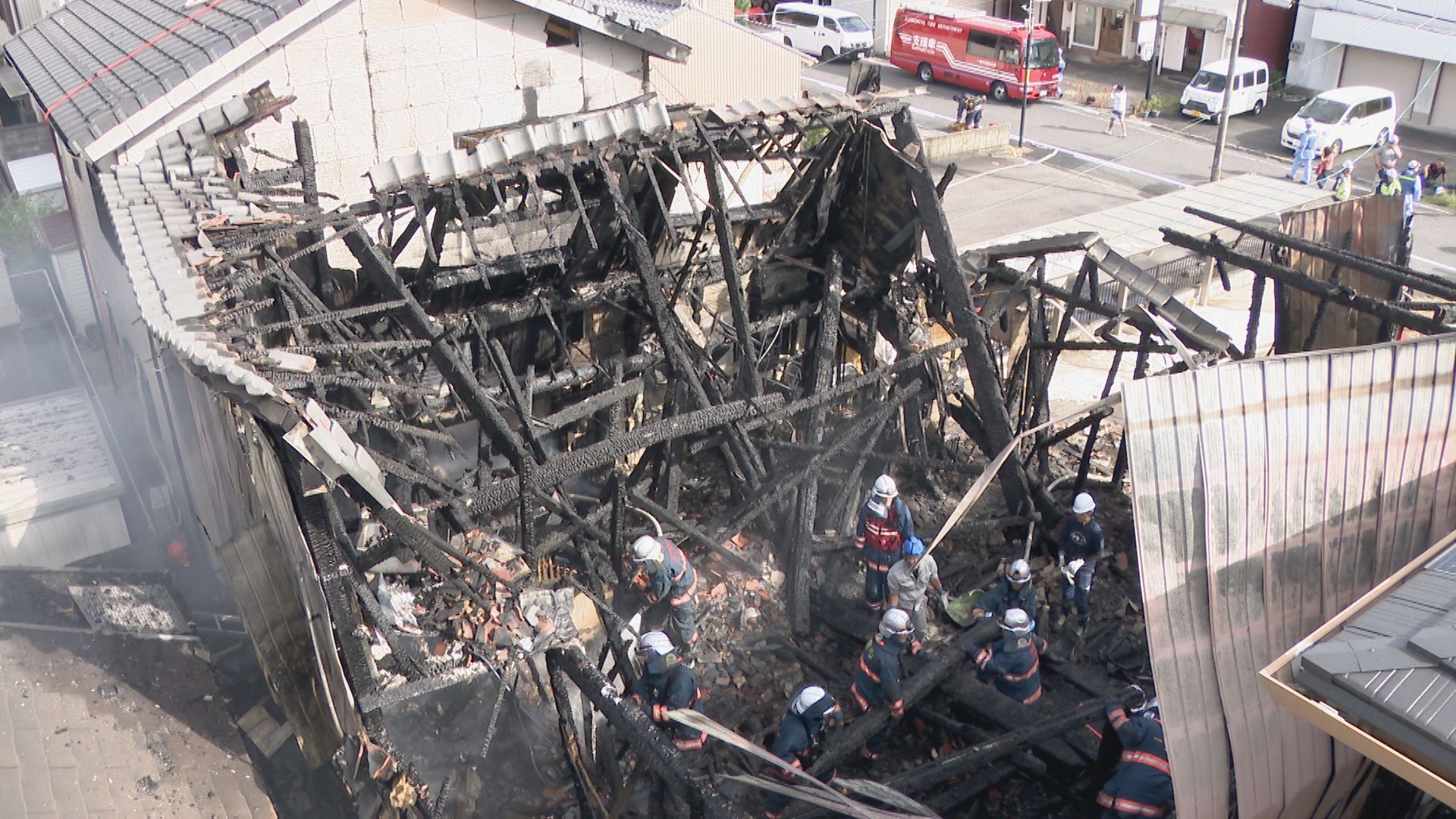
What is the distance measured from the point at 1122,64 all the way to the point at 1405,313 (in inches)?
1140

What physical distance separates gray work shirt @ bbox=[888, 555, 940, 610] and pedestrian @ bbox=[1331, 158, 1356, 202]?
15.3 m

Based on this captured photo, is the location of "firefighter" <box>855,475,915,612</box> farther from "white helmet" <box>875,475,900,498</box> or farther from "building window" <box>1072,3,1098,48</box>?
"building window" <box>1072,3,1098,48</box>

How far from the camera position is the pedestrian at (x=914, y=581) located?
952 cm

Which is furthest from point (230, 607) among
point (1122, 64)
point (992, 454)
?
point (1122, 64)

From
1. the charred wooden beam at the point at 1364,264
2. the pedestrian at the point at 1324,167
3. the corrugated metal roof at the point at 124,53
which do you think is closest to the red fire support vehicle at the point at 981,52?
the pedestrian at the point at 1324,167

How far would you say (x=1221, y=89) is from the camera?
3003 cm

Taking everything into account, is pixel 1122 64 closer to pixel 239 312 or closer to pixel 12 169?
pixel 12 169

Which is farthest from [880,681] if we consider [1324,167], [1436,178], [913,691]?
[1436,178]

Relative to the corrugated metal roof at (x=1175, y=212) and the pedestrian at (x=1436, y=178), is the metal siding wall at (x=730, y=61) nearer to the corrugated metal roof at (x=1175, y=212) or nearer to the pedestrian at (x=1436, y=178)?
the corrugated metal roof at (x=1175, y=212)

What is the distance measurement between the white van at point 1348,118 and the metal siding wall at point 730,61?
45.0 feet

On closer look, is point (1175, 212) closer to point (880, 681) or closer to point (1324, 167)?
point (1324, 167)

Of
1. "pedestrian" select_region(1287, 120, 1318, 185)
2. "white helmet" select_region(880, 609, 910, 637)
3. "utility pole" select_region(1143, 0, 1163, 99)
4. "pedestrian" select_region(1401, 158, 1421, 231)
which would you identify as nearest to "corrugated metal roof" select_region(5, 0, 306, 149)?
"white helmet" select_region(880, 609, 910, 637)

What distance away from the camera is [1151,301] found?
33.7ft

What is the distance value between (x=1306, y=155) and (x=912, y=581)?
2046cm
